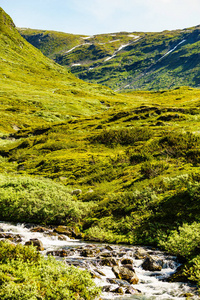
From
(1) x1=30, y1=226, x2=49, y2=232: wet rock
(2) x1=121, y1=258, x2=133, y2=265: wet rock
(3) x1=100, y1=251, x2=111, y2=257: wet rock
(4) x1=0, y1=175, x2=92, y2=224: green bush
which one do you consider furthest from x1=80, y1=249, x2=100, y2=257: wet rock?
(4) x1=0, y1=175, x2=92, y2=224: green bush

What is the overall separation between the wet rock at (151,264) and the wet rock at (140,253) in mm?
590

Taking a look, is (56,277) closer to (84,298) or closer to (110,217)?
(84,298)

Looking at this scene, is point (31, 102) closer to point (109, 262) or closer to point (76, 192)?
point (76, 192)

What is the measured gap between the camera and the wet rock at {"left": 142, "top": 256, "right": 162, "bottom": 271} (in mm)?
10062

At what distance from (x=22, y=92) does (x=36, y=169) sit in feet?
308

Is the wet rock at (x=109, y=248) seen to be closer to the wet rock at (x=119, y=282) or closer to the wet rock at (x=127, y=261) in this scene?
the wet rock at (x=127, y=261)

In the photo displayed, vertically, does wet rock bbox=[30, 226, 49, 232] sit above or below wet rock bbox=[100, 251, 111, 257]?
below

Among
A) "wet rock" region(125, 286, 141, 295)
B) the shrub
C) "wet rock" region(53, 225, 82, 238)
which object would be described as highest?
the shrub

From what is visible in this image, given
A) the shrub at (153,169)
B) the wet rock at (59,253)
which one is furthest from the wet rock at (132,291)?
the shrub at (153,169)

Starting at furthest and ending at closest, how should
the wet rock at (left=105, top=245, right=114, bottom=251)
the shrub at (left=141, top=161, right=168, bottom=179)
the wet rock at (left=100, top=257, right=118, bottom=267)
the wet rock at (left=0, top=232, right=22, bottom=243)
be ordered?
the shrub at (left=141, top=161, right=168, bottom=179), the wet rock at (left=0, top=232, right=22, bottom=243), the wet rock at (left=105, top=245, right=114, bottom=251), the wet rock at (left=100, top=257, right=118, bottom=267)

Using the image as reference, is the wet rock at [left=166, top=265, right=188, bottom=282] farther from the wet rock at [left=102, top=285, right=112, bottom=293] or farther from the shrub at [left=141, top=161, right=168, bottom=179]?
the shrub at [left=141, top=161, right=168, bottom=179]

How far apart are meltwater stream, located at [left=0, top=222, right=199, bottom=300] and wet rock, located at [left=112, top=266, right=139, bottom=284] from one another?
0.50 ft

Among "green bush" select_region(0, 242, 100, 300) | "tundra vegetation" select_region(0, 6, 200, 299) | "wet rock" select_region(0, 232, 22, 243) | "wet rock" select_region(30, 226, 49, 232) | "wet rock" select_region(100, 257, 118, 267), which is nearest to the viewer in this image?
"green bush" select_region(0, 242, 100, 300)

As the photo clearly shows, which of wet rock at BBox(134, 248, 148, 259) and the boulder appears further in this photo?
the boulder
